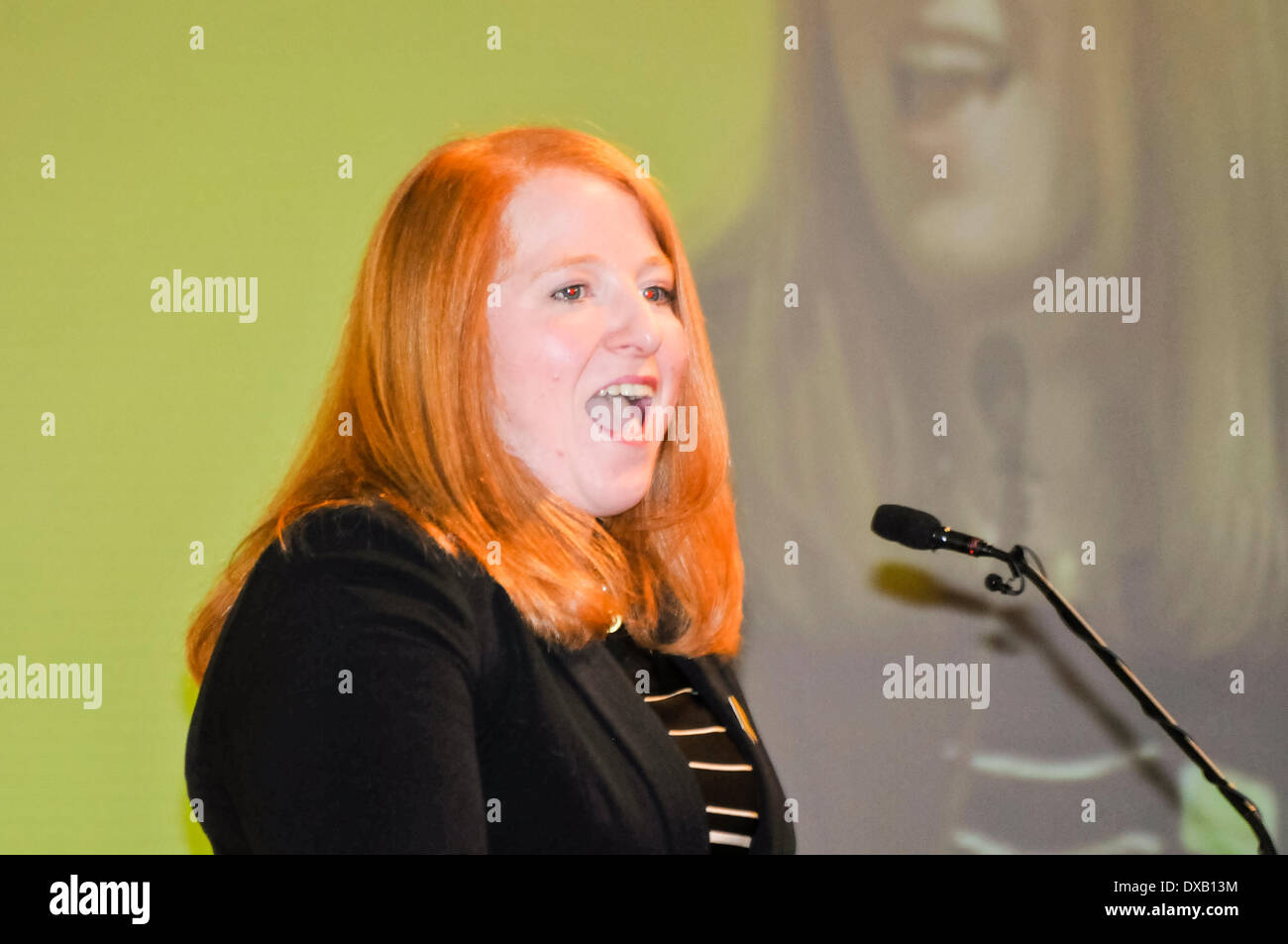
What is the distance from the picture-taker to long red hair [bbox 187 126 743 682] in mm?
1018

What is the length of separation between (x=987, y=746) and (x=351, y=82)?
1573 millimetres

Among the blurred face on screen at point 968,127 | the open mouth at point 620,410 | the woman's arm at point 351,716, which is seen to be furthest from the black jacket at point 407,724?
the blurred face on screen at point 968,127

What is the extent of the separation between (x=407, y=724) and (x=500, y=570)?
21 cm

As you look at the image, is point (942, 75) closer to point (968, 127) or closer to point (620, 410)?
point (968, 127)

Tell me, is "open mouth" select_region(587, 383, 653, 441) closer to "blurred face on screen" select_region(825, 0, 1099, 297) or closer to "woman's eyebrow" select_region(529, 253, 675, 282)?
"woman's eyebrow" select_region(529, 253, 675, 282)

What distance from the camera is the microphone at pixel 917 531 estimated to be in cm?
117

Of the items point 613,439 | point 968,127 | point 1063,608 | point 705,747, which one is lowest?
point 705,747

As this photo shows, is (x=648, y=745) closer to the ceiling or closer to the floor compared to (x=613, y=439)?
closer to the floor

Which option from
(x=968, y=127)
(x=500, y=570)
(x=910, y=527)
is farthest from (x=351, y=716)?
(x=968, y=127)

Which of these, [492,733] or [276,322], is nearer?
[492,733]

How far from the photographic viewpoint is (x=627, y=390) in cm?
122

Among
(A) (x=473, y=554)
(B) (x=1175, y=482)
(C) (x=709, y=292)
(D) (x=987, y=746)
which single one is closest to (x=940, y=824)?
(D) (x=987, y=746)
